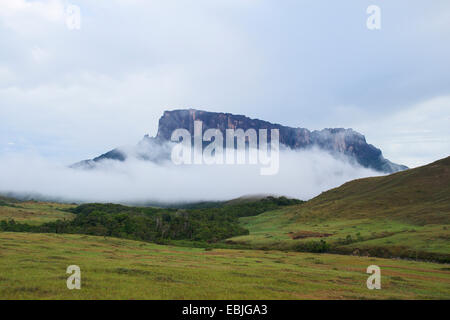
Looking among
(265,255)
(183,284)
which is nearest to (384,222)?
(265,255)

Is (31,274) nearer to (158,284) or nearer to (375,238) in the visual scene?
(158,284)

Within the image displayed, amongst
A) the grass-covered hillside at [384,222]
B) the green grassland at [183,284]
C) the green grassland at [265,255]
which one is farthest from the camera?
the grass-covered hillside at [384,222]

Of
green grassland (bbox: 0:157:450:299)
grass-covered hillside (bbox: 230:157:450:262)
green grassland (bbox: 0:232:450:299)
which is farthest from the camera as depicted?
grass-covered hillside (bbox: 230:157:450:262)

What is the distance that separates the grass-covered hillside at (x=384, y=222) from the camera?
8388 cm

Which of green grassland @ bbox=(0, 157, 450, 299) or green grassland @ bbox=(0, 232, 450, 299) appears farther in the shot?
green grassland @ bbox=(0, 157, 450, 299)

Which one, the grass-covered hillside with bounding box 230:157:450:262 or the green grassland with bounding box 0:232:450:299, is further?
the grass-covered hillside with bounding box 230:157:450:262

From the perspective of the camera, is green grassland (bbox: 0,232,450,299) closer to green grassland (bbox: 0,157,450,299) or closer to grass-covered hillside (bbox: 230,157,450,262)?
green grassland (bbox: 0,157,450,299)

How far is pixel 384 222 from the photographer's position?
12656 centimetres

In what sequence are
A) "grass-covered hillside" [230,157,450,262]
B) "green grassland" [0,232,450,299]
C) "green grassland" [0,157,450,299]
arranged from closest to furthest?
"green grassland" [0,232,450,299], "green grassland" [0,157,450,299], "grass-covered hillside" [230,157,450,262]

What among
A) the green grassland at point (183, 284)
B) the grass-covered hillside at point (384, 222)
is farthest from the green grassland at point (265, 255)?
the grass-covered hillside at point (384, 222)

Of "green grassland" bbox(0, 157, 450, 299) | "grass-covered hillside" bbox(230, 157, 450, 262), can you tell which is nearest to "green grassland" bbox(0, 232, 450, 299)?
"green grassland" bbox(0, 157, 450, 299)

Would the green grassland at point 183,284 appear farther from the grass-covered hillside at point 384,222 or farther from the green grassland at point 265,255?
the grass-covered hillside at point 384,222

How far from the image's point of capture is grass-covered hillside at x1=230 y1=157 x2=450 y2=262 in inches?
3302
